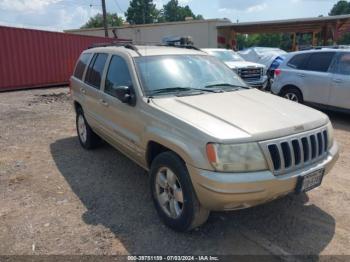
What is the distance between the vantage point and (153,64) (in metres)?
4.07

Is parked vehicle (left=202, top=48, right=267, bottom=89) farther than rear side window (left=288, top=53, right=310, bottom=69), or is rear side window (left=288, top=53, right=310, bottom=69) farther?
parked vehicle (left=202, top=48, right=267, bottom=89)

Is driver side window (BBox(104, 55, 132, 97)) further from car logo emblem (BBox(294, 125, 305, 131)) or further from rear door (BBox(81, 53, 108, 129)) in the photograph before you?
car logo emblem (BBox(294, 125, 305, 131))

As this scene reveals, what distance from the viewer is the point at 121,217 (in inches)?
145

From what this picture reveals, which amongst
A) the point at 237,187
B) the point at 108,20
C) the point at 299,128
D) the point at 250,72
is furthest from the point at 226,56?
the point at 108,20

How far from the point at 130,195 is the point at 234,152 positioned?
186cm

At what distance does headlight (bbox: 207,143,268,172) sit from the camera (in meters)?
2.77

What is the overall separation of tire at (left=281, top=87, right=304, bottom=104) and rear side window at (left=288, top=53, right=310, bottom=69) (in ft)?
1.87

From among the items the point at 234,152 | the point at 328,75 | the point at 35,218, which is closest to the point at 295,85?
the point at 328,75

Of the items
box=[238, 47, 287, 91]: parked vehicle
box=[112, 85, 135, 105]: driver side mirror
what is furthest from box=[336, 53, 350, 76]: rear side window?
box=[238, 47, 287, 91]: parked vehicle

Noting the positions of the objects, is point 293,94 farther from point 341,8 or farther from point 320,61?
point 341,8

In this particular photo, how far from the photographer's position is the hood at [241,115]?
9.47 feet

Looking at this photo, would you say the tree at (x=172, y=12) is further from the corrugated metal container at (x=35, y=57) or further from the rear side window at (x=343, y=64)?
the rear side window at (x=343, y=64)

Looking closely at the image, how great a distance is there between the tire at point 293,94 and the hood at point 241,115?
188 inches

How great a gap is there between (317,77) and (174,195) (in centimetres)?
592
